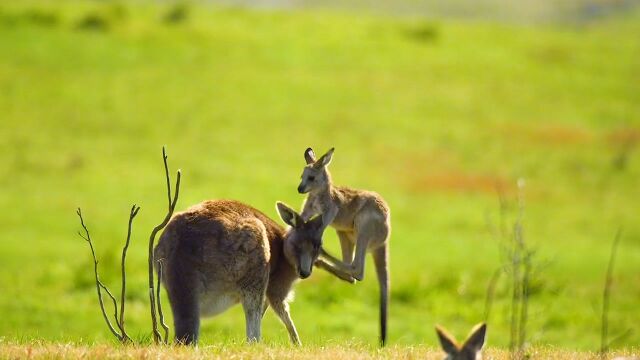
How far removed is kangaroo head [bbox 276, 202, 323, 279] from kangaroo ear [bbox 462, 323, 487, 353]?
328 cm

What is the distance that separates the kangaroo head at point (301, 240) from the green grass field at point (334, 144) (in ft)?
5.09

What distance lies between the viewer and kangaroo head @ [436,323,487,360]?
8.23 metres

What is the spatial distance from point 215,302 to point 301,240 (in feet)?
3.76

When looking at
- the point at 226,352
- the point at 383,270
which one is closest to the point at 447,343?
the point at 226,352

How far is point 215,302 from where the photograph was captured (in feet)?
36.3

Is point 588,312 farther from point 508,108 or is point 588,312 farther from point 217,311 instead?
point 508,108

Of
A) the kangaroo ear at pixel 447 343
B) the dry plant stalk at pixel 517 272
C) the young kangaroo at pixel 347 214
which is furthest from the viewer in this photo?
the young kangaroo at pixel 347 214

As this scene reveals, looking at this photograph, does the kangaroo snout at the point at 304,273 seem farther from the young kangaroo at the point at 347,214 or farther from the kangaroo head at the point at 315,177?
the kangaroo head at the point at 315,177

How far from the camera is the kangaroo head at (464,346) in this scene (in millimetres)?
8234

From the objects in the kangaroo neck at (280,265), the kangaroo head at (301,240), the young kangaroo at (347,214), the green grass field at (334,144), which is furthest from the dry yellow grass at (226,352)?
the green grass field at (334,144)

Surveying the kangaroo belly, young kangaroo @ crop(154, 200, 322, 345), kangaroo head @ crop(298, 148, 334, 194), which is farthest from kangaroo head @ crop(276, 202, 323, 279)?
the kangaroo belly

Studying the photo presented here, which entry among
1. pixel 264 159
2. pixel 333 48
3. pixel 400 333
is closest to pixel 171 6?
pixel 333 48

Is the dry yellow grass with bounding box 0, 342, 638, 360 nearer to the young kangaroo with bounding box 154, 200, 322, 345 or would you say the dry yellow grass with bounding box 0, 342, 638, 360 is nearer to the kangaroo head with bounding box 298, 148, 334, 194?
the young kangaroo with bounding box 154, 200, 322, 345

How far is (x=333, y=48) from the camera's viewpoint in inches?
2188
